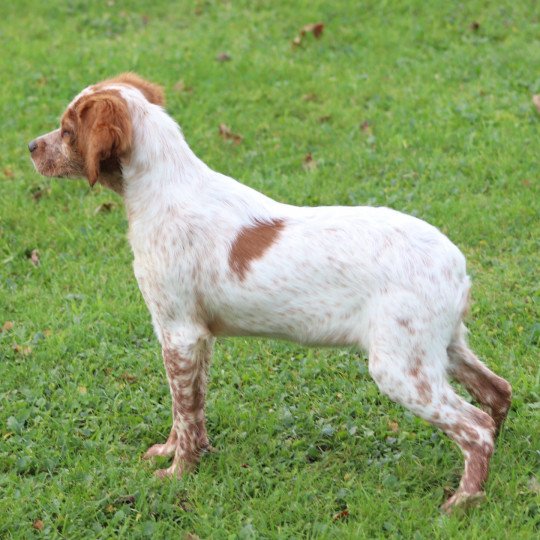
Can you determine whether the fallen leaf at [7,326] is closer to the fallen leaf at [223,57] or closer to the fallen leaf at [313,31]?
the fallen leaf at [223,57]

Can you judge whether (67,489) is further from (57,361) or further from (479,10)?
(479,10)

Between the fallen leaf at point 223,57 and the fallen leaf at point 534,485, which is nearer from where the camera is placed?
the fallen leaf at point 534,485

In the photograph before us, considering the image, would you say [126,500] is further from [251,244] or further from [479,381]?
[479,381]

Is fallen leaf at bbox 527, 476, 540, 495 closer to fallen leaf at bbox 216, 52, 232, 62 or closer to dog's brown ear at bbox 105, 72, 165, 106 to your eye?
dog's brown ear at bbox 105, 72, 165, 106

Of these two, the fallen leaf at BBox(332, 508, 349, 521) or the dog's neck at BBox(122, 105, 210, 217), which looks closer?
the fallen leaf at BBox(332, 508, 349, 521)

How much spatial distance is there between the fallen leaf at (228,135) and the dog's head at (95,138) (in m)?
3.48

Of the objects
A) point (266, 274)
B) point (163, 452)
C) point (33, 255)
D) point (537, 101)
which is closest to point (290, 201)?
point (33, 255)

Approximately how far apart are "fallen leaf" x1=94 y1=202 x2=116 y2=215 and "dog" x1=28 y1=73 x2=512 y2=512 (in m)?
2.53

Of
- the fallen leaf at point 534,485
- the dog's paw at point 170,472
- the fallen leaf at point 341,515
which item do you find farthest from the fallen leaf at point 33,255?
the fallen leaf at point 534,485

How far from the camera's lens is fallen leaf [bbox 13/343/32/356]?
5.71 metres

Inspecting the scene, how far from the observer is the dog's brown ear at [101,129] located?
4.33 m

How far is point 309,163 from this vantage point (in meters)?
8.05

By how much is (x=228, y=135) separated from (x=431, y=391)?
4.70m

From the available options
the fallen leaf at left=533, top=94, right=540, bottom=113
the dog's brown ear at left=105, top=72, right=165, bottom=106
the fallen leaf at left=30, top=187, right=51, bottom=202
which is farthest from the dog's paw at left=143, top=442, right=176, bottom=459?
the fallen leaf at left=533, top=94, right=540, bottom=113
